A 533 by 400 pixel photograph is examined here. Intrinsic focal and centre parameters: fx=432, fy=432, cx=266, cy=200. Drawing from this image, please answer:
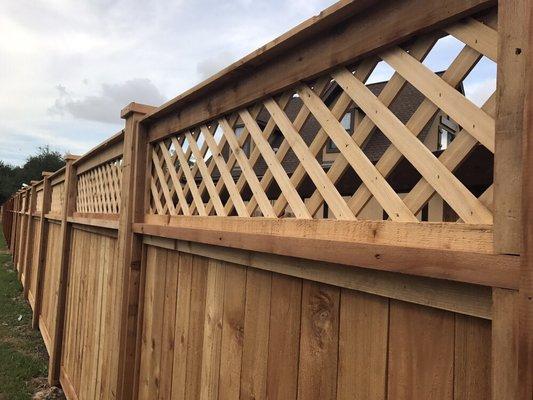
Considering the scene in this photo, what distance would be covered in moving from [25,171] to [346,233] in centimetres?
5735

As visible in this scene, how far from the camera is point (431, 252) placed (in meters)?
0.92

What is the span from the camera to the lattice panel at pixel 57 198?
232 inches

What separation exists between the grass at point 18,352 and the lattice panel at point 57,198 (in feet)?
5.98

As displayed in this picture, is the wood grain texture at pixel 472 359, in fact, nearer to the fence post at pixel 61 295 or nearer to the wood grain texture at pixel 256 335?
the wood grain texture at pixel 256 335

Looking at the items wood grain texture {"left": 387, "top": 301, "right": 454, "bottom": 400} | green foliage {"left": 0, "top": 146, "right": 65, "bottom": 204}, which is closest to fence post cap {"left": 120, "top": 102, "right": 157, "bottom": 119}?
wood grain texture {"left": 387, "top": 301, "right": 454, "bottom": 400}

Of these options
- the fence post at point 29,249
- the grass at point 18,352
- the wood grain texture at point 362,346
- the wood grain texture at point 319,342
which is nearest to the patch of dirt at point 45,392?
the grass at point 18,352

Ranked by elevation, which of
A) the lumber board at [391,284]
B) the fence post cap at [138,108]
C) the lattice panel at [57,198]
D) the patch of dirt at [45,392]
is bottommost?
the patch of dirt at [45,392]

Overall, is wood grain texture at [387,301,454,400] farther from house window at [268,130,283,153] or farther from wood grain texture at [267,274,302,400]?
house window at [268,130,283,153]

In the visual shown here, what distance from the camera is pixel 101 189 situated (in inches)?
146

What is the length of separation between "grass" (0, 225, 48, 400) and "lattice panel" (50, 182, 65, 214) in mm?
1822

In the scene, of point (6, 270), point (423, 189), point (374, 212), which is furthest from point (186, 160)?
point (6, 270)

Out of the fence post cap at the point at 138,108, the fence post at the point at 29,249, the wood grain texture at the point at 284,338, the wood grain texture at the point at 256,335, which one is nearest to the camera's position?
the wood grain texture at the point at 284,338

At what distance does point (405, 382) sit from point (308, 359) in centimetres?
34

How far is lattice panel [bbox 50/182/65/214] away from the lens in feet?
19.3
